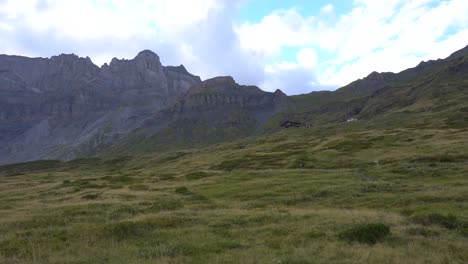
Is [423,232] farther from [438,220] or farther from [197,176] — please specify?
[197,176]

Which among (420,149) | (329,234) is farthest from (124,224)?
(420,149)

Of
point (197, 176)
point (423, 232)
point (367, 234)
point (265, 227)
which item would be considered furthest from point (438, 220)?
point (197, 176)

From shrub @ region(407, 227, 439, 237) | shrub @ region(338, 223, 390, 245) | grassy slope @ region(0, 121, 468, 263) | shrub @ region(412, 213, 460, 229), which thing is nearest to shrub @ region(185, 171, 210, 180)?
grassy slope @ region(0, 121, 468, 263)

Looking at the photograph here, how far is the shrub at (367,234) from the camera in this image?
63.2 ft

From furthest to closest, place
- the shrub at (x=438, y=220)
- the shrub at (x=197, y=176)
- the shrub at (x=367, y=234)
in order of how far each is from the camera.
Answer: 1. the shrub at (x=197, y=176)
2. the shrub at (x=438, y=220)
3. the shrub at (x=367, y=234)

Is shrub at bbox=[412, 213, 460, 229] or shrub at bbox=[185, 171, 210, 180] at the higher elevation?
shrub at bbox=[185, 171, 210, 180]

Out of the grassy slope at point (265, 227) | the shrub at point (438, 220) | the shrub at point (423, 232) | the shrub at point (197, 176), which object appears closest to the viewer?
the grassy slope at point (265, 227)

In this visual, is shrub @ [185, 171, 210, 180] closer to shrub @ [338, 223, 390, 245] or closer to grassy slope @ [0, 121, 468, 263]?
grassy slope @ [0, 121, 468, 263]

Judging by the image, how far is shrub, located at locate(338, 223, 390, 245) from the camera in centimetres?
1927

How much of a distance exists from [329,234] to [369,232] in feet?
6.60

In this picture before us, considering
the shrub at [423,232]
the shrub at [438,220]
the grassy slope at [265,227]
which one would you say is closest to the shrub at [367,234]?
the grassy slope at [265,227]

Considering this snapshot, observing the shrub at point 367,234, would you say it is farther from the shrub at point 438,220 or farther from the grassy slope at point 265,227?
the shrub at point 438,220

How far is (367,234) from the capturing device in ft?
63.8

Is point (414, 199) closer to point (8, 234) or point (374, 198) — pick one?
point (374, 198)
